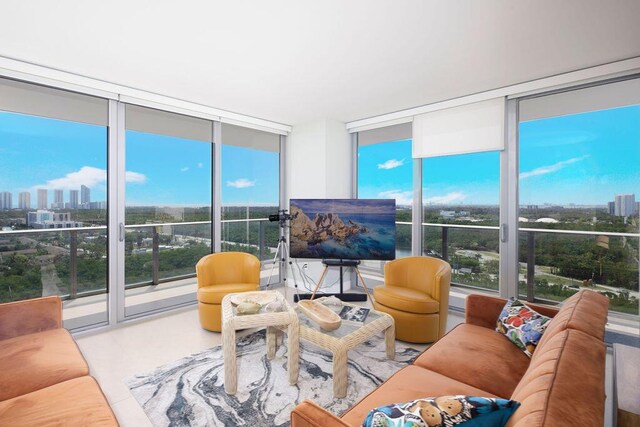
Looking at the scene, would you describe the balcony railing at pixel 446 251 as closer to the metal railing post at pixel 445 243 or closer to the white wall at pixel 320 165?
the metal railing post at pixel 445 243

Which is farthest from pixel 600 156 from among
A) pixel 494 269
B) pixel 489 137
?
pixel 494 269

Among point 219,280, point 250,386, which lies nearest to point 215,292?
point 219,280

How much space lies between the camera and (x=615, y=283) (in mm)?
3205

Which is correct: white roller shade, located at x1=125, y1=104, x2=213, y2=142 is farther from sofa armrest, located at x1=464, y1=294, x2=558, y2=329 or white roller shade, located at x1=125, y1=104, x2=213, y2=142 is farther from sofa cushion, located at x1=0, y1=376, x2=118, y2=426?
sofa armrest, located at x1=464, y1=294, x2=558, y2=329

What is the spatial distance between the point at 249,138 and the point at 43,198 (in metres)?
2.74

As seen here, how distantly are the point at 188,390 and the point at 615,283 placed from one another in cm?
417

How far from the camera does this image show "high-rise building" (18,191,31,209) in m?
3.19

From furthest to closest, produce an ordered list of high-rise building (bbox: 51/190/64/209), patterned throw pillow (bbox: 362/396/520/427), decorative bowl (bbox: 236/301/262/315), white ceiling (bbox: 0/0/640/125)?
high-rise building (bbox: 51/190/64/209)
decorative bowl (bbox: 236/301/262/315)
white ceiling (bbox: 0/0/640/125)
patterned throw pillow (bbox: 362/396/520/427)

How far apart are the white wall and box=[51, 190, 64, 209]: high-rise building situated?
3.01 metres

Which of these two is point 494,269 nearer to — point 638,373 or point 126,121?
point 638,373

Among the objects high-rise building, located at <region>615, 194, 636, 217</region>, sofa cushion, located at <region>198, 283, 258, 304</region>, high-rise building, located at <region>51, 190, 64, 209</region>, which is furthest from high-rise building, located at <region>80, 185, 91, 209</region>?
high-rise building, located at <region>615, 194, 636, 217</region>

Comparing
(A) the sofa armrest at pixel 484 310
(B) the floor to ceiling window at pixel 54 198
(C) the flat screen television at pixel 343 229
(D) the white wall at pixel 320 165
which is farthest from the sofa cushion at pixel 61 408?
(D) the white wall at pixel 320 165

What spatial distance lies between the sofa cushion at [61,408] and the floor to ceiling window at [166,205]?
2.52 metres

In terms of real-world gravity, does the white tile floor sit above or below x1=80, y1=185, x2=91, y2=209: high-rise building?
below
